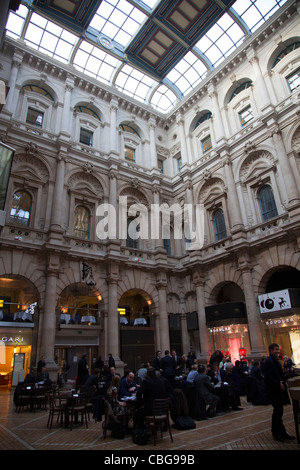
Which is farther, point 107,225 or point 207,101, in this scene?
point 207,101

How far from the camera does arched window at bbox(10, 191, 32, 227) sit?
17844mm

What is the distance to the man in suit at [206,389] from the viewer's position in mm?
8695

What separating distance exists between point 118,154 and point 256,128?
384 inches

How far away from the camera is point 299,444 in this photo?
5.66 m

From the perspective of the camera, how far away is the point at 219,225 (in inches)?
866

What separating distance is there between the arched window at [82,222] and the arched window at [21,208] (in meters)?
3.01

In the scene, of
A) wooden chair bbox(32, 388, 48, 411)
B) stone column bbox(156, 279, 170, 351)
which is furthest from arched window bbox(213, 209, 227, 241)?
wooden chair bbox(32, 388, 48, 411)

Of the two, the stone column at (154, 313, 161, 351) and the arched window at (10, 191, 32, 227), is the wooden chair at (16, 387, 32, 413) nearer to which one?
the arched window at (10, 191, 32, 227)

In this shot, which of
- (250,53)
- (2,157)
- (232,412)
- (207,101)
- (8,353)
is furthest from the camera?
(207,101)

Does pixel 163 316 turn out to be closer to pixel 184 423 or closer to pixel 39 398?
pixel 39 398

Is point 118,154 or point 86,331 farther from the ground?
point 118,154

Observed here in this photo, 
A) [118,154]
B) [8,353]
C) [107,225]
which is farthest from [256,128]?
[8,353]

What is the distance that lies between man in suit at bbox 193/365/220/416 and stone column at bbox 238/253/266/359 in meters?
8.37

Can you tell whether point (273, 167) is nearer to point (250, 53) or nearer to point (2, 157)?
point (250, 53)
